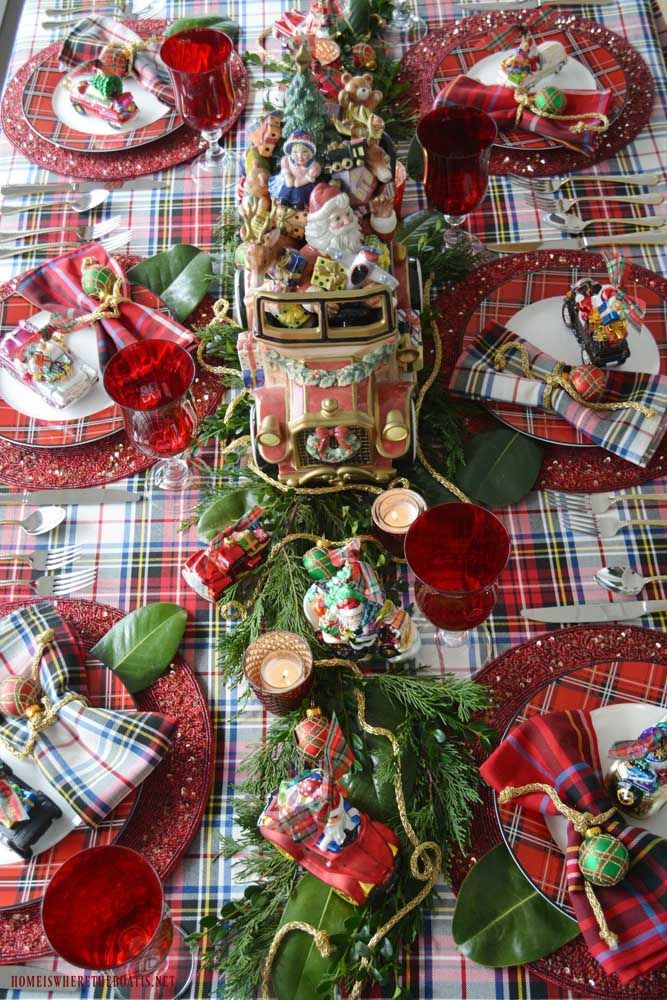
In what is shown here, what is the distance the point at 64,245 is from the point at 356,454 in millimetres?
701

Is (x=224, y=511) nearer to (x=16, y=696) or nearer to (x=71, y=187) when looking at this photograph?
(x=16, y=696)

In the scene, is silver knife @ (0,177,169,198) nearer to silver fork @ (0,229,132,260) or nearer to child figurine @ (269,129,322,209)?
silver fork @ (0,229,132,260)

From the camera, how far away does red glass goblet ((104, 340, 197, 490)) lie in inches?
49.5

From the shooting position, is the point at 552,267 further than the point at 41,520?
Yes

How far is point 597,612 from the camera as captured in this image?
122 cm

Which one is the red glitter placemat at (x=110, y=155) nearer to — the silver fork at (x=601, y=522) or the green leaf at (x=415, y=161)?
the green leaf at (x=415, y=161)

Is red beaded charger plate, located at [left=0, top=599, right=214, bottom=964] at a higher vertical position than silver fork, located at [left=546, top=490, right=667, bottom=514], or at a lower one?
lower

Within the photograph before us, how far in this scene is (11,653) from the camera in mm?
1204

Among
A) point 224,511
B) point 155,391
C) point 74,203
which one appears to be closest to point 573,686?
point 224,511

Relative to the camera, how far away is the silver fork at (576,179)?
1.57 meters

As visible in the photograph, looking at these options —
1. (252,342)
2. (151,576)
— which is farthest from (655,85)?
(151,576)

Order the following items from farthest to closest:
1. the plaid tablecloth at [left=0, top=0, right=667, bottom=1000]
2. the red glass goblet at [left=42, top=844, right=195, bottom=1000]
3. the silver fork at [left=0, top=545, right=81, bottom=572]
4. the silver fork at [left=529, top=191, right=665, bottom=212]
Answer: the silver fork at [left=529, top=191, right=665, bottom=212] → the silver fork at [left=0, top=545, right=81, bottom=572] → the plaid tablecloth at [left=0, top=0, right=667, bottom=1000] → the red glass goblet at [left=42, top=844, right=195, bottom=1000]

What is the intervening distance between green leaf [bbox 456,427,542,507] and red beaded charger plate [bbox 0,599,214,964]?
493 millimetres

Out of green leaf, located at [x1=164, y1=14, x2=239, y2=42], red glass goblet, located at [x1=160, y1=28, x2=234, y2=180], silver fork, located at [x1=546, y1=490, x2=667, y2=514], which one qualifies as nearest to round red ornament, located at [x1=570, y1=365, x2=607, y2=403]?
silver fork, located at [x1=546, y1=490, x2=667, y2=514]
